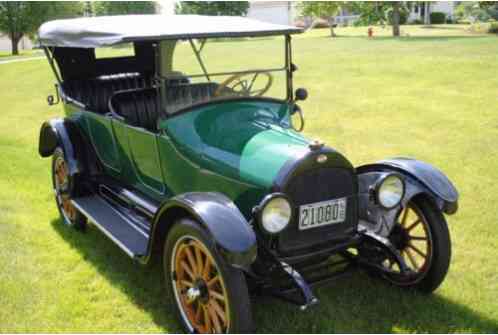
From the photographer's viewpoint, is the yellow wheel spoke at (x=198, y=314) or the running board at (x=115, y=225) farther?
the running board at (x=115, y=225)

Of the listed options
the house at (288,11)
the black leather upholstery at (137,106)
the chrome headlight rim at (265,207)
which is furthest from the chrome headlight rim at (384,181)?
the house at (288,11)

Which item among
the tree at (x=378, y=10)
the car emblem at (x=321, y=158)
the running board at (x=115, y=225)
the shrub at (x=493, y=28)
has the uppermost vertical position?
the tree at (x=378, y=10)

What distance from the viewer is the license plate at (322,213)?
3.26 m

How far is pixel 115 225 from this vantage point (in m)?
4.11

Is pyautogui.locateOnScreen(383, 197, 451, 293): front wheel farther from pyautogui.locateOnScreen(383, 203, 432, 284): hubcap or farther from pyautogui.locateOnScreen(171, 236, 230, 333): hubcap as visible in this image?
pyautogui.locateOnScreen(171, 236, 230, 333): hubcap

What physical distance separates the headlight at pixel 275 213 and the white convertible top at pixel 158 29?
137 cm

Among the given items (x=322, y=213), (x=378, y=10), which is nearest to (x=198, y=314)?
(x=322, y=213)

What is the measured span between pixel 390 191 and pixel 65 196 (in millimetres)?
3142

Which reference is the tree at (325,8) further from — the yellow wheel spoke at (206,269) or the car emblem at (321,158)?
the yellow wheel spoke at (206,269)

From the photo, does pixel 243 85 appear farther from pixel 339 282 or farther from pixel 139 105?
pixel 339 282

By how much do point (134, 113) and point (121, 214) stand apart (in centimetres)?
98

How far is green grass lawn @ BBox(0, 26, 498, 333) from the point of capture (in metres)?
3.48

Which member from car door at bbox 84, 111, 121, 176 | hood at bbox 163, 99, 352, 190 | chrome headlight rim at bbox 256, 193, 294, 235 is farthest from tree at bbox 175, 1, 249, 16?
chrome headlight rim at bbox 256, 193, 294, 235

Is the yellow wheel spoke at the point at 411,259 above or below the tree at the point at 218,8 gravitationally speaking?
below
